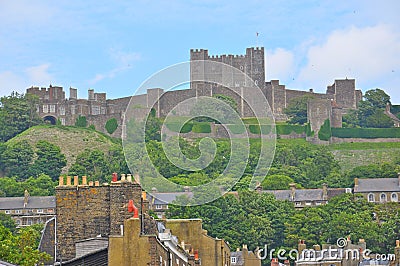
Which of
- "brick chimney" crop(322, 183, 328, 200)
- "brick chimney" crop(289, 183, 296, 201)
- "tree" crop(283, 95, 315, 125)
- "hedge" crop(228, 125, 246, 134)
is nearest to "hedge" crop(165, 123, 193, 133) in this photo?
"hedge" crop(228, 125, 246, 134)

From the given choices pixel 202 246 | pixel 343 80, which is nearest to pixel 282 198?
pixel 343 80

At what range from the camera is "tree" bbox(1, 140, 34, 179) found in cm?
12200

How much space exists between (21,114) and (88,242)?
111254 millimetres

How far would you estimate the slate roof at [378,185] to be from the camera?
104m

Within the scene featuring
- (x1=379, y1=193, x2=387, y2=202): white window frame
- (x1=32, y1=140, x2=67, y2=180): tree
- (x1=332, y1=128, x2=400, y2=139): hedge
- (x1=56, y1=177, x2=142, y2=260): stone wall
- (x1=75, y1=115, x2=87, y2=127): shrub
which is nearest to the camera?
(x1=56, y1=177, x2=142, y2=260): stone wall

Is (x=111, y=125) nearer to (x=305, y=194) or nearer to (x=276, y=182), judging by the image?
(x=276, y=182)

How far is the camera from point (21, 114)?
5212 inches

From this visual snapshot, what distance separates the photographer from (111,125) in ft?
433

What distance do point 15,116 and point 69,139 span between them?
27.3 ft

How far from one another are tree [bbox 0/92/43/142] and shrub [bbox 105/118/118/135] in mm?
7552

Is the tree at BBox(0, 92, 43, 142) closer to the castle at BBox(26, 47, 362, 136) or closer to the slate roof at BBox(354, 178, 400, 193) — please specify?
the castle at BBox(26, 47, 362, 136)

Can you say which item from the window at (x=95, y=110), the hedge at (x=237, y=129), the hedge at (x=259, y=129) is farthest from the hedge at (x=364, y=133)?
the window at (x=95, y=110)

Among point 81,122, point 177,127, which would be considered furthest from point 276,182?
point 81,122

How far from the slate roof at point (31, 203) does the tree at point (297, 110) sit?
40.0 meters
